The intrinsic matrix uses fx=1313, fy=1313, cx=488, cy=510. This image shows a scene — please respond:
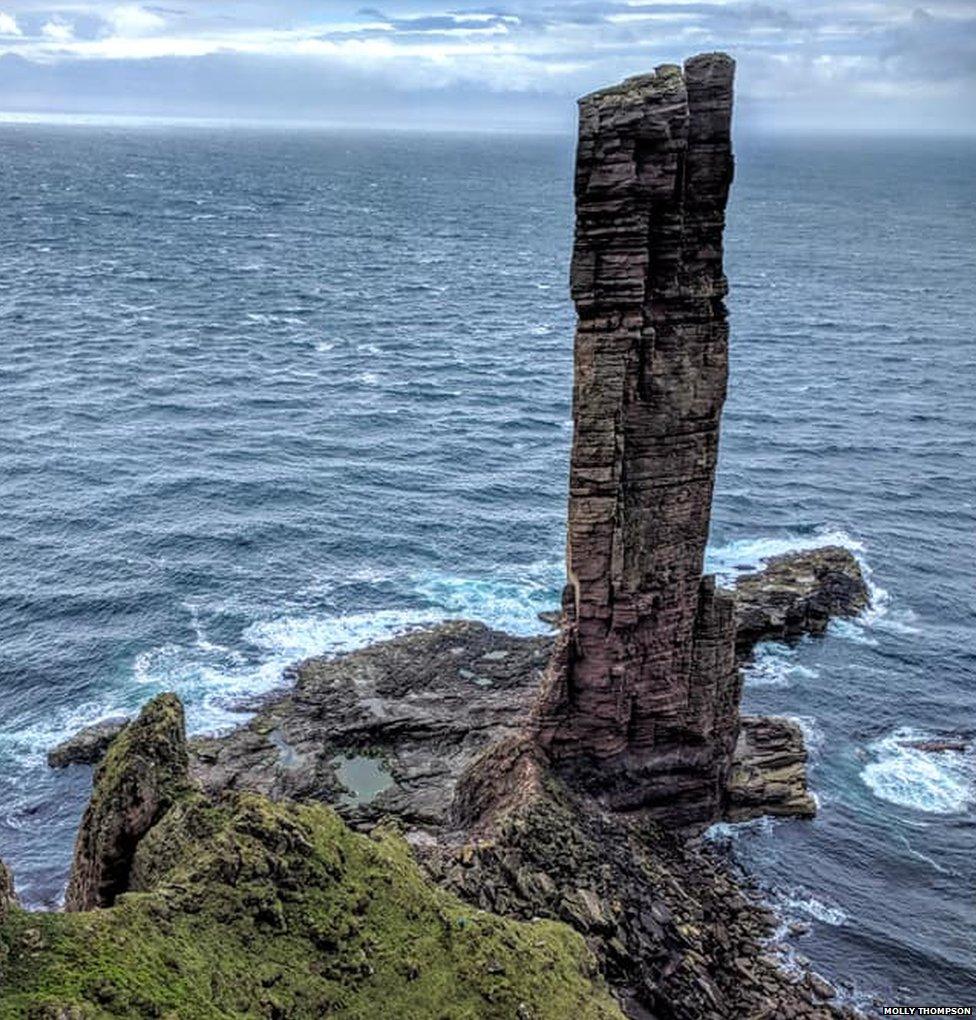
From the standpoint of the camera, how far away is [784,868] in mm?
76125

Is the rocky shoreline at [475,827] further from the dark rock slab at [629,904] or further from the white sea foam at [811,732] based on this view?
the white sea foam at [811,732]

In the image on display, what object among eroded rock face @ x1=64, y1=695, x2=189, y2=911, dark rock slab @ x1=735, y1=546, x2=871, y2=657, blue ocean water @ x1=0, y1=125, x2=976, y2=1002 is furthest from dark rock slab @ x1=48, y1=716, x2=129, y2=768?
dark rock slab @ x1=735, y1=546, x2=871, y2=657

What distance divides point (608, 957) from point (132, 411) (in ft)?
363

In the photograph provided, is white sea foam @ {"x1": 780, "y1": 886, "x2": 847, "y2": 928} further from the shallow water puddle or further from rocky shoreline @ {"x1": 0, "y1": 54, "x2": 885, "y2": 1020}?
the shallow water puddle

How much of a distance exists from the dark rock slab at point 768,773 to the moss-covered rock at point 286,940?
2802 centimetres

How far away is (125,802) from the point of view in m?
49.8

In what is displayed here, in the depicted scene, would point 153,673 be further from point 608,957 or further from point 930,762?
point 930,762

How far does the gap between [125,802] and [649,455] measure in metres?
32.6

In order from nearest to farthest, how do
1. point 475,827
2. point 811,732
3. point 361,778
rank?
point 475,827, point 361,778, point 811,732

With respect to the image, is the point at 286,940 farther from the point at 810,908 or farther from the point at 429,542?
the point at 429,542

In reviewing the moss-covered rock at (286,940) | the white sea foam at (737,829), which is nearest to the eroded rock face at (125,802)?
the moss-covered rock at (286,940)

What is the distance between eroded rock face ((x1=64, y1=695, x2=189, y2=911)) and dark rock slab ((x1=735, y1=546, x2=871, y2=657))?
5857 cm

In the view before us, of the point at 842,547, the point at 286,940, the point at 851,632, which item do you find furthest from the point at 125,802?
the point at 842,547

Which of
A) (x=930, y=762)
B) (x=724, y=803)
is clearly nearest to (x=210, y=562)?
(x=724, y=803)
